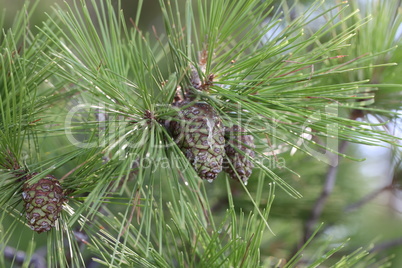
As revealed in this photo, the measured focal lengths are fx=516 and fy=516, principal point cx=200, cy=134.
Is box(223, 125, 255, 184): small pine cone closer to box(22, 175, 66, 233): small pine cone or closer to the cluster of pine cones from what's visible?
the cluster of pine cones

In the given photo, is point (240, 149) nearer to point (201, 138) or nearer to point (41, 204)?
point (201, 138)

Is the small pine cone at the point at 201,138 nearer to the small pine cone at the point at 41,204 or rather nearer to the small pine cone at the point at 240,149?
the small pine cone at the point at 240,149

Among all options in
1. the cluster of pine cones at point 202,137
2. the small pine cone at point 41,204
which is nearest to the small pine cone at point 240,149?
the cluster of pine cones at point 202,137

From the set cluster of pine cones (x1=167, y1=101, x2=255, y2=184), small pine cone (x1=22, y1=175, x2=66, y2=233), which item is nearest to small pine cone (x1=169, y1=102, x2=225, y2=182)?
cluster of pine cones (x1=167, y1=101, x2=255, y2=184)

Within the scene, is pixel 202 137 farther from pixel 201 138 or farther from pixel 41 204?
pixel 41 204

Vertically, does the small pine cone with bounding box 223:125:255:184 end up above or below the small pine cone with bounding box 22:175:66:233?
above

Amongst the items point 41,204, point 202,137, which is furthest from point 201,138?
point 41,204
